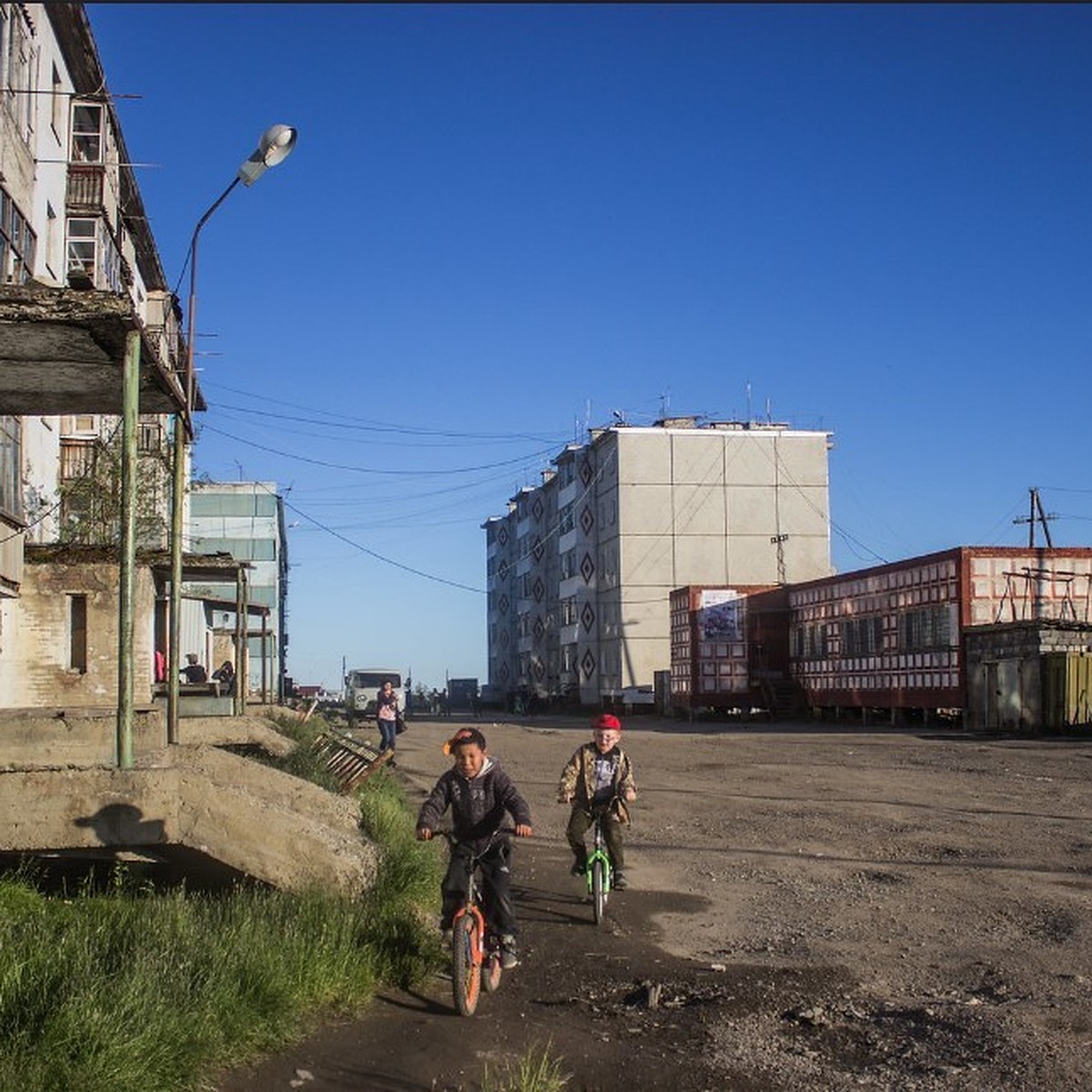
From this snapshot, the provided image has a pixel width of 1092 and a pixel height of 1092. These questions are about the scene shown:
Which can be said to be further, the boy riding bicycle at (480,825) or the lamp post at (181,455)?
the lamp post at (181,455)

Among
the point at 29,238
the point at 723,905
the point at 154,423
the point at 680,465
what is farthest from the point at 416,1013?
the point at 680,465

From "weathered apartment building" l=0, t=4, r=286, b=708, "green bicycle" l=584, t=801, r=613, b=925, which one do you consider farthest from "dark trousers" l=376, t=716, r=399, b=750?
"green bicycle" l=584, t=801, r=613, b=925

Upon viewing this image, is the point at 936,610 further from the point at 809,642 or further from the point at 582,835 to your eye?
the point at 582,835

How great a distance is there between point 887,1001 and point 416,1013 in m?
2.55

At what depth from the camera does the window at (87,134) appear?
3177 cm

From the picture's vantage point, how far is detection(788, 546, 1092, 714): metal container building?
135 feet

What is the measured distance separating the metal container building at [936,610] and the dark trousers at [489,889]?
113ft

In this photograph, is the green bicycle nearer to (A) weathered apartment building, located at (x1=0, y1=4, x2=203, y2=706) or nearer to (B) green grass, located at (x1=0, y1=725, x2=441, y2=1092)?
(B) green grass, located at (x1=0, y1=725, x2=441, y2=1092)

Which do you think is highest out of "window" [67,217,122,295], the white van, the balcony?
the balcony

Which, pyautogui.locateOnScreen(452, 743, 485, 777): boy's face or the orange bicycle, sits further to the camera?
pyautogui.locateOnScreen(452, 743, 485, 777): boy's face

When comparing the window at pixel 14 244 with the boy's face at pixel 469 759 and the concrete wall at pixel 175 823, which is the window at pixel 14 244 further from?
the boy's face at pixel 469 759

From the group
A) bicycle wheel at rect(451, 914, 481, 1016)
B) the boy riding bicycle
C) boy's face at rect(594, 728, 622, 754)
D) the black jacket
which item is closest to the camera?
bicycle wheel at rect(451, 914, 481, 1016)

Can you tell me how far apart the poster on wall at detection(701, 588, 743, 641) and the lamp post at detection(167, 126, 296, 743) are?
121 feet

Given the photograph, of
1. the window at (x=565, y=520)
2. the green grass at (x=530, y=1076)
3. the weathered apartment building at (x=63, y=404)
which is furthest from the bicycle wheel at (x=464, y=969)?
the window at (x=565, y=520)
